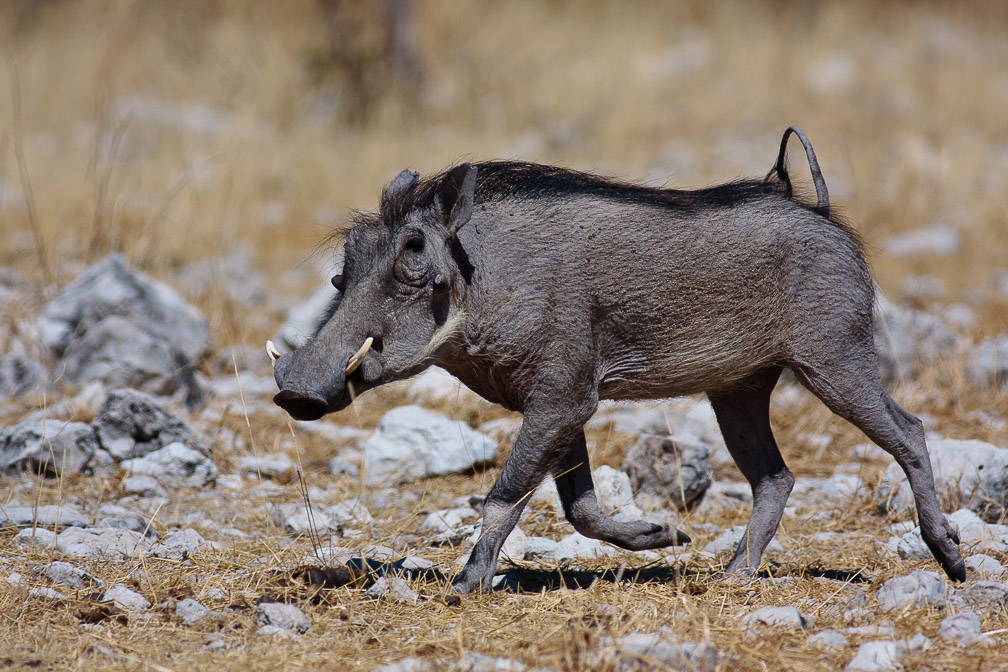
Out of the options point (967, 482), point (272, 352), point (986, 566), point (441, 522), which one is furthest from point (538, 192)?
point (967, 482)

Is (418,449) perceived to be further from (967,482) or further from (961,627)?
(961,627)

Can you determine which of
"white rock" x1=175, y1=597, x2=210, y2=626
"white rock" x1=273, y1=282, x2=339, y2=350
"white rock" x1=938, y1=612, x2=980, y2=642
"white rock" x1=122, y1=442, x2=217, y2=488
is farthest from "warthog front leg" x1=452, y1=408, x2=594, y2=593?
"white rock" x1=273, y1=282, x2=339, y2=350

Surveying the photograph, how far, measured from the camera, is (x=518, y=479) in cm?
320

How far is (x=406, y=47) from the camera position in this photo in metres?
11.8

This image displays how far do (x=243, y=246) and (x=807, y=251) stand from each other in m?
5.81

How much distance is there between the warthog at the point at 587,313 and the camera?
313cm

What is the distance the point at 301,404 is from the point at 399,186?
764mm

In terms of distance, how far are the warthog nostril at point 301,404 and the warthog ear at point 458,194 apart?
62 cm

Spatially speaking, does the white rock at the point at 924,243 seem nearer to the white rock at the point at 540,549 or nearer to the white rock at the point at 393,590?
the white rock at the point at 540,549

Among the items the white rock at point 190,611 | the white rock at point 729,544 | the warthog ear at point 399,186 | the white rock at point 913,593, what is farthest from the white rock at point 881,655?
the warthog ear at point 399,186

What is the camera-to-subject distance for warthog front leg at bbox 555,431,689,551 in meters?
3.33

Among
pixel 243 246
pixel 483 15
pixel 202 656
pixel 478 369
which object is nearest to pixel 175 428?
pixel 478 369

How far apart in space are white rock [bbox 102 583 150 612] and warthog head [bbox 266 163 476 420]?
2.11 feet

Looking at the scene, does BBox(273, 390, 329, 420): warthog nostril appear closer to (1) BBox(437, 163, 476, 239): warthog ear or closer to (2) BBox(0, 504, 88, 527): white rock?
(1) BBox(437, 163, 476, 239): warthog ear
